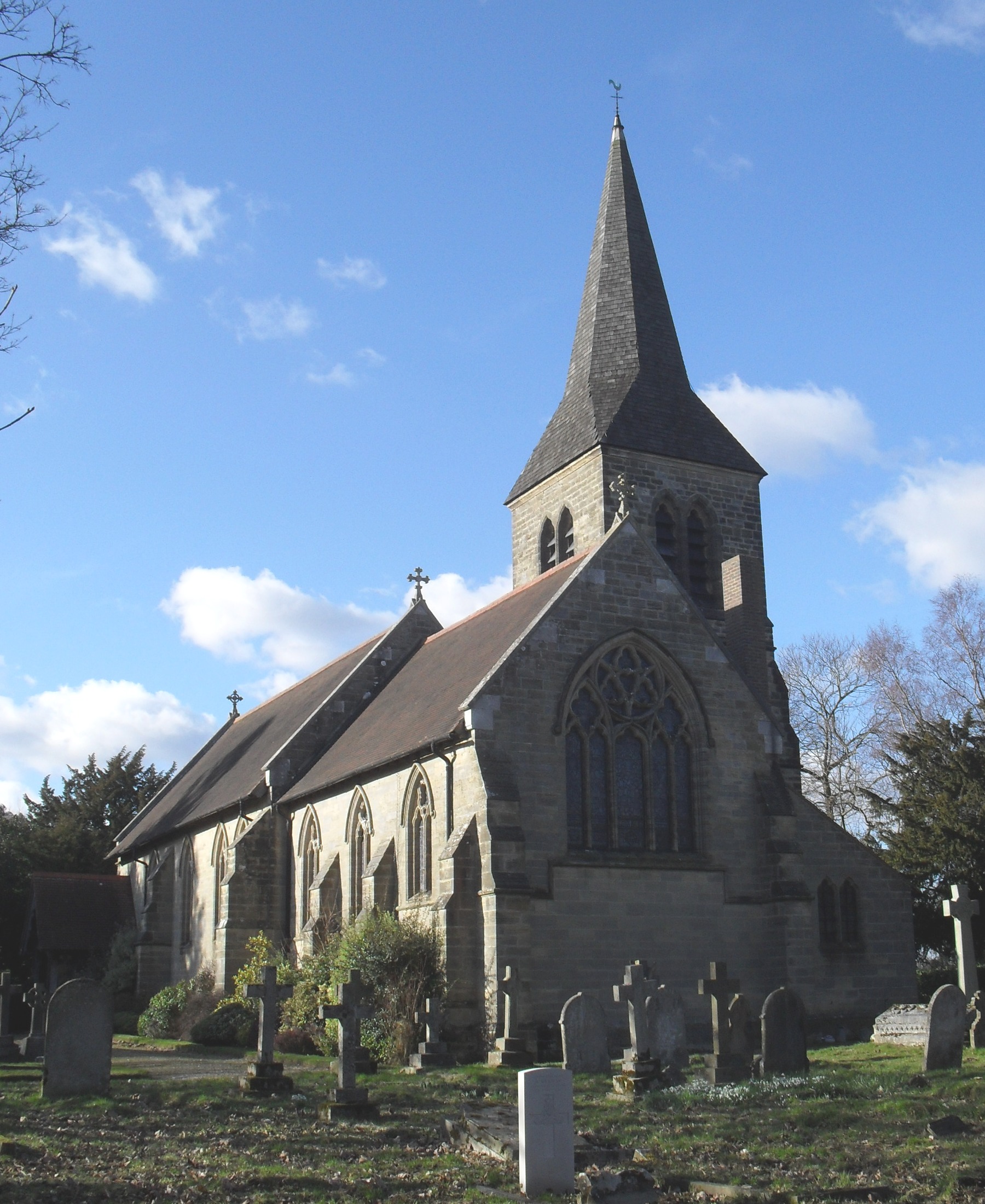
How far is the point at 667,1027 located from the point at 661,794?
692 centimetres

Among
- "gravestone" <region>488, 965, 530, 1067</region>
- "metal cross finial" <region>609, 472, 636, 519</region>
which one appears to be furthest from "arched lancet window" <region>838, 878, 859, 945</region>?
"gravestone" <region>488, 965, 530, 1067</region>

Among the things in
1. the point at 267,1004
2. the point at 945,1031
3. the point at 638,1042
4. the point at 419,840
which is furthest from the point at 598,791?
the point at 945,1031

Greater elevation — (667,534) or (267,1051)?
(667,534)

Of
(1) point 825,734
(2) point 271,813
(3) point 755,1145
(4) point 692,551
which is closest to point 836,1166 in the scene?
(3) point 755,1145

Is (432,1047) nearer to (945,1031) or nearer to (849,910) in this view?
(945,1031)

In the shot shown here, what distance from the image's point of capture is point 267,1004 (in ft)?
50.5

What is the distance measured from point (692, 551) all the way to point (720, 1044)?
21.7 m

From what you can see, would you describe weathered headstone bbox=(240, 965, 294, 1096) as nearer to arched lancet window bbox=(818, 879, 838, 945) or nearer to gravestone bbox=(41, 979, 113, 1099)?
gravestone bbox=(41, 979, 113, 1099)

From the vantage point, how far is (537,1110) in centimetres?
917

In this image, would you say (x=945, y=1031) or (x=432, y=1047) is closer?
(x=945, y=1031)

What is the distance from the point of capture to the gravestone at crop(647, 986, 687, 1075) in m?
15.8

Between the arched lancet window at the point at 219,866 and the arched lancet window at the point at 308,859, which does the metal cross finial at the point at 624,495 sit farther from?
the arched lancet window at the point at 219,866

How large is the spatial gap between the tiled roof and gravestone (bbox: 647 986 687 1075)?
21.5ft

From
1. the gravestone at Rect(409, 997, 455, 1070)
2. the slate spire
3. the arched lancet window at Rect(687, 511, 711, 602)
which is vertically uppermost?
the slate spire
